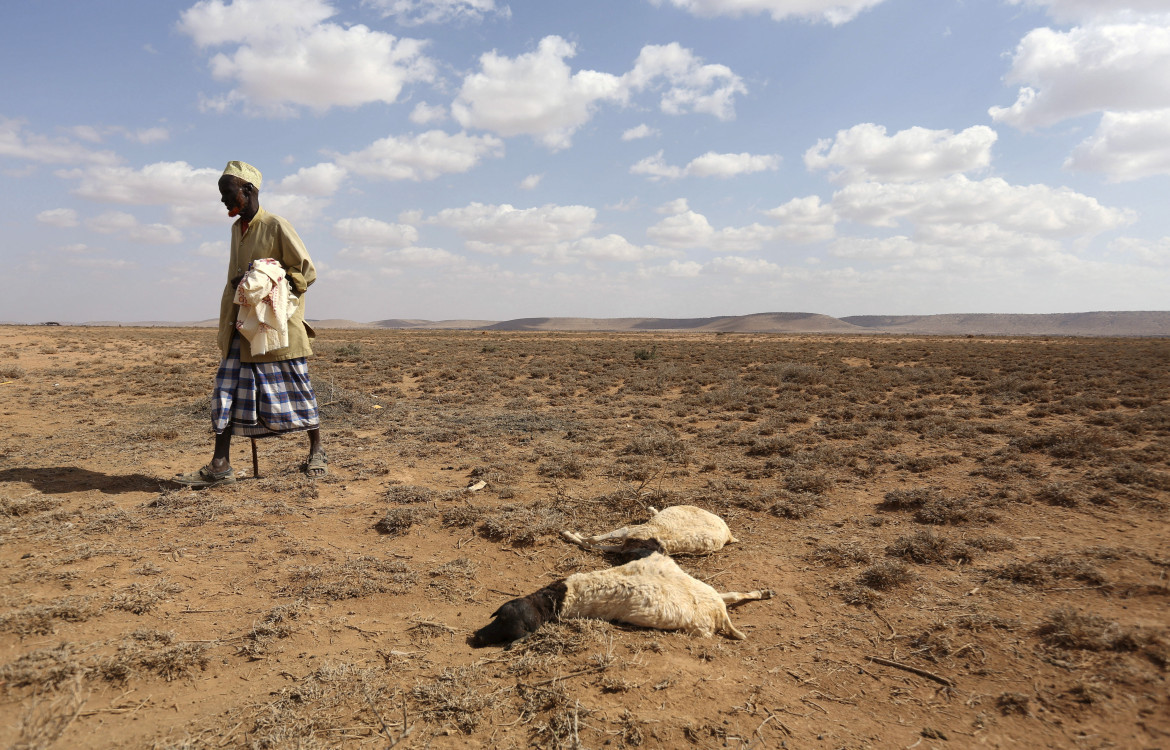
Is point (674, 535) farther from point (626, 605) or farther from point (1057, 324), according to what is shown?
point (1057, 324)

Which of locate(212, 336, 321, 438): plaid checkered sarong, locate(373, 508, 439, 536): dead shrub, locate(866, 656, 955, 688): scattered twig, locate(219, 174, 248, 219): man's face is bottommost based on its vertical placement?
locate(866, 656, 955, 688): scattered twig

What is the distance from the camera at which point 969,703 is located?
235 centimetres

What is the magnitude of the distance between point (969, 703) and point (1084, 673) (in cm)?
56

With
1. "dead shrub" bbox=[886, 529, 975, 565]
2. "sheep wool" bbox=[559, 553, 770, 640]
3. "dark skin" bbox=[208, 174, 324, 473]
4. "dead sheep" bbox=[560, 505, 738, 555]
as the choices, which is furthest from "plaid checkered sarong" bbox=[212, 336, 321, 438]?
"dead shrub" bbox=[886, 529, 975, 565]

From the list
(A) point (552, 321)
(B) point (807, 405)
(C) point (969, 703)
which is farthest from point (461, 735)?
(A) point (552, 321)

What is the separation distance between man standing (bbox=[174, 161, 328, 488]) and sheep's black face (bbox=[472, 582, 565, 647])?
3.14 m

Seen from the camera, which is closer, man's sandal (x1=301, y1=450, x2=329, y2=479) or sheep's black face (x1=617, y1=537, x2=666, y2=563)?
sheep's black face (x1=617, y1=537, x2=666, y2=563)

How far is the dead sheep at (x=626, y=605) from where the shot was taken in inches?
115

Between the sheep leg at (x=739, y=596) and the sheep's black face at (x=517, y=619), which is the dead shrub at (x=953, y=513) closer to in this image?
the sheep leg at (x=739, y=596)

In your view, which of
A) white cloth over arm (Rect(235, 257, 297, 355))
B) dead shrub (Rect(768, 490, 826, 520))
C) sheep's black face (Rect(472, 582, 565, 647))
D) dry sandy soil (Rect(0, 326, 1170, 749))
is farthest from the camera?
dead shrub (Rect(768, 490, 826, 520))

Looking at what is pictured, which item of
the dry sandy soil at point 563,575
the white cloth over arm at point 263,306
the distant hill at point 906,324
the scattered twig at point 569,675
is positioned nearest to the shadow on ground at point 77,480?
the dry sandy soil at point 563,575

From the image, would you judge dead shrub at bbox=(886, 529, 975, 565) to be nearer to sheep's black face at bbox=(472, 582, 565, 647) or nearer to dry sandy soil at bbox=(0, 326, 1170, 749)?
dry sandy soil at bbox=(0, 326, 1170, 749)

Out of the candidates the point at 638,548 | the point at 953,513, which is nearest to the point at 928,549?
the point at 953,513

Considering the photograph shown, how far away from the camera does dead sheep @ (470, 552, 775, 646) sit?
2924 millimetres
